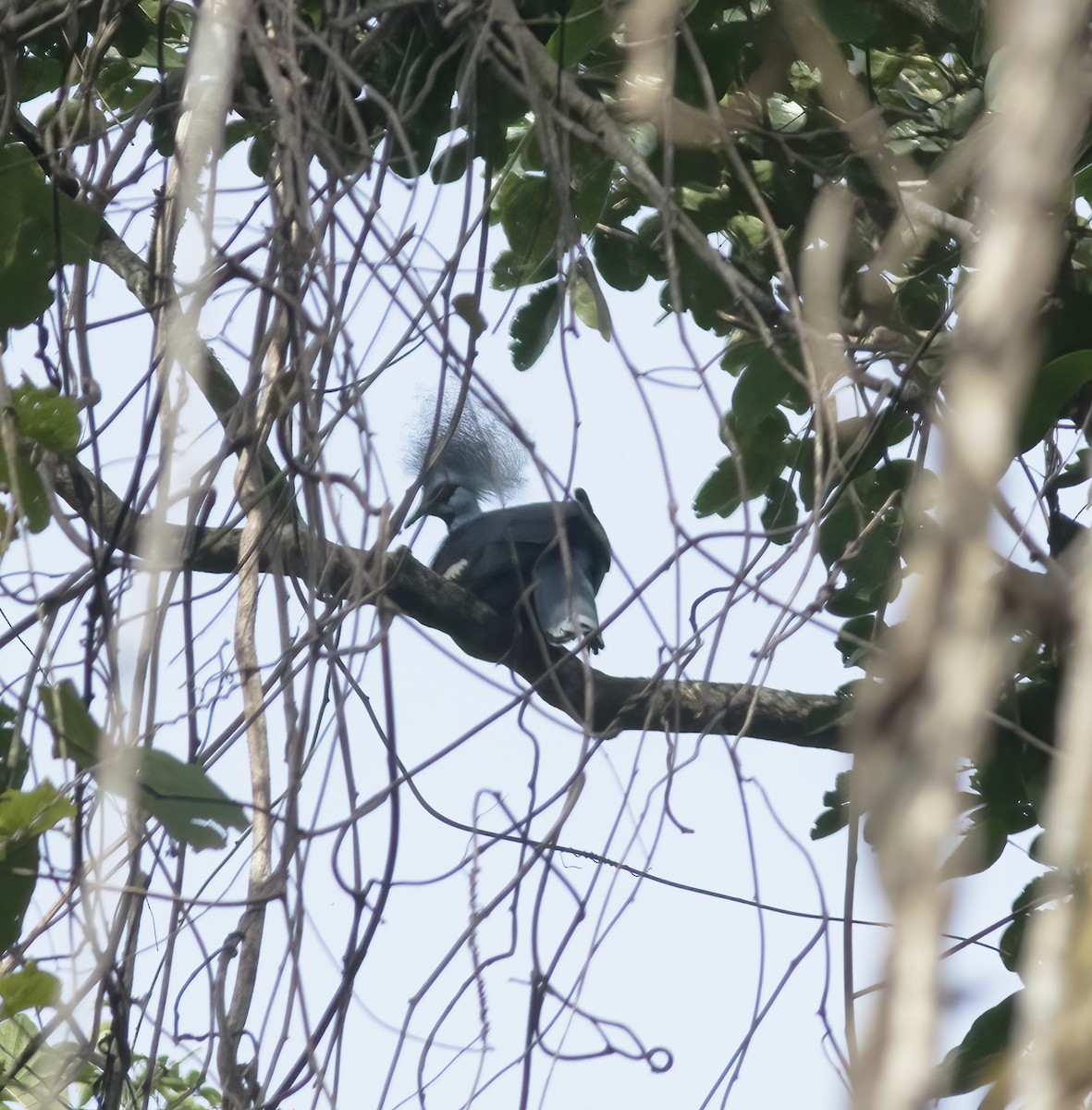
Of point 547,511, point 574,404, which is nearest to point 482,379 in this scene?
point 574,404

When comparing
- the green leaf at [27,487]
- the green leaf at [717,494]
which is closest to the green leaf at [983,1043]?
the green leaf at [717,494]

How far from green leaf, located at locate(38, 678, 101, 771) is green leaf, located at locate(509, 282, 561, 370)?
1199 millimetres

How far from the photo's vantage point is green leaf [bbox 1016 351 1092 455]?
1.53 m

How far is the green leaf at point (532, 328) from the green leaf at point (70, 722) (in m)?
1.20

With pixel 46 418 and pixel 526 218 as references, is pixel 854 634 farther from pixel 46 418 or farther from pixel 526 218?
pixel 46 418

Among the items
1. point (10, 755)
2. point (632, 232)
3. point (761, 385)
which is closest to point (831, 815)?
point (761, 385)

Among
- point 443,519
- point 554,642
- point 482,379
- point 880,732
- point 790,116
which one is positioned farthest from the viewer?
point 443,519

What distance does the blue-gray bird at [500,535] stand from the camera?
2.73 m

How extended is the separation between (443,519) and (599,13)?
210 cm

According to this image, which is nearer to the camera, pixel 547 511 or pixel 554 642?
pixel 554 642

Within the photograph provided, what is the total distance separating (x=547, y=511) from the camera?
123 inches

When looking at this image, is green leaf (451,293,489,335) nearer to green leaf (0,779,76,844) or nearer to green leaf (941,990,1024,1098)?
green leaf (0,779,76,844)

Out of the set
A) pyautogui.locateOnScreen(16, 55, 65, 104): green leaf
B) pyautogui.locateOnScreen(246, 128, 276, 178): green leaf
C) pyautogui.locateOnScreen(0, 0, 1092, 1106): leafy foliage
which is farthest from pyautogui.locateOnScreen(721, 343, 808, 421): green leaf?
pyautogui.locateOnScreen(16, 55, 65, 104): green leaf

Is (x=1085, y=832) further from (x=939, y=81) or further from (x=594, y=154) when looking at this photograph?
(x=939, y=81)
